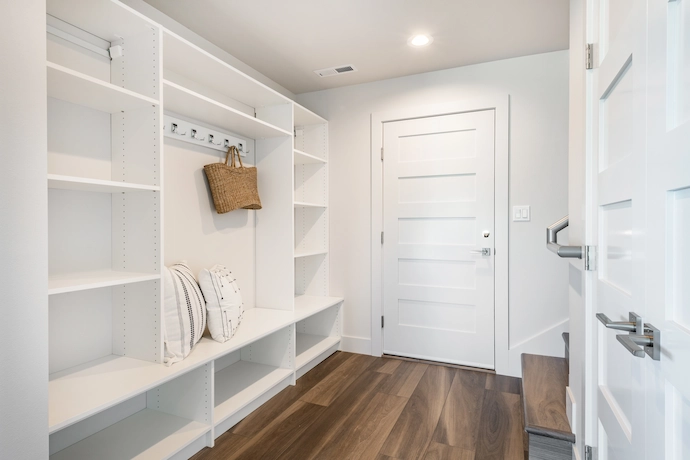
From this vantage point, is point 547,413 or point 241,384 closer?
point 547,413

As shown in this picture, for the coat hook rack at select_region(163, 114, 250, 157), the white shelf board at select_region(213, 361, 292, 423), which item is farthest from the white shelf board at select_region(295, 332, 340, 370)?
the coat hook rack at select_region(163, 114, 250, 157)

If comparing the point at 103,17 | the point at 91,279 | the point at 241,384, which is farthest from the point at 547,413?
the point at 103,17

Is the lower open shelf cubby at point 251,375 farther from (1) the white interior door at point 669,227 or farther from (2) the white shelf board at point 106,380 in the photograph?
(1) the white interior door at point 669,227

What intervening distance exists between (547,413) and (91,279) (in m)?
2.09

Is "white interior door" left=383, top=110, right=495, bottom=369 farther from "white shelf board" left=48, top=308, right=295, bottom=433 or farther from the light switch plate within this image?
"white shelf board" left=48, top=308, right=295, bottom=433

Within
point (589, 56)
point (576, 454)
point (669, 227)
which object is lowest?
point (576, 454)

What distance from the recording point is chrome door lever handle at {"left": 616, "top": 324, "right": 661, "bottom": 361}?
27.3 inches

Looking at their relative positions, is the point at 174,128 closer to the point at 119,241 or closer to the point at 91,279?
the point at 119,241

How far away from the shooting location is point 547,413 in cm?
168

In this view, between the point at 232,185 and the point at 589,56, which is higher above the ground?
the point at 589,56

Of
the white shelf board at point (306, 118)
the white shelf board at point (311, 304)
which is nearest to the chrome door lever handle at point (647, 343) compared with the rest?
the white shelf board at point (311, 304)

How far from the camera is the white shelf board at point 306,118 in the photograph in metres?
2.98

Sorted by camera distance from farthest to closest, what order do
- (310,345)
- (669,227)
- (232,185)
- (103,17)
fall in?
(310,345), (232,185), (103,17), (669,227)

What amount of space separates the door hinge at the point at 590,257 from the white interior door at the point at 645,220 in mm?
70
